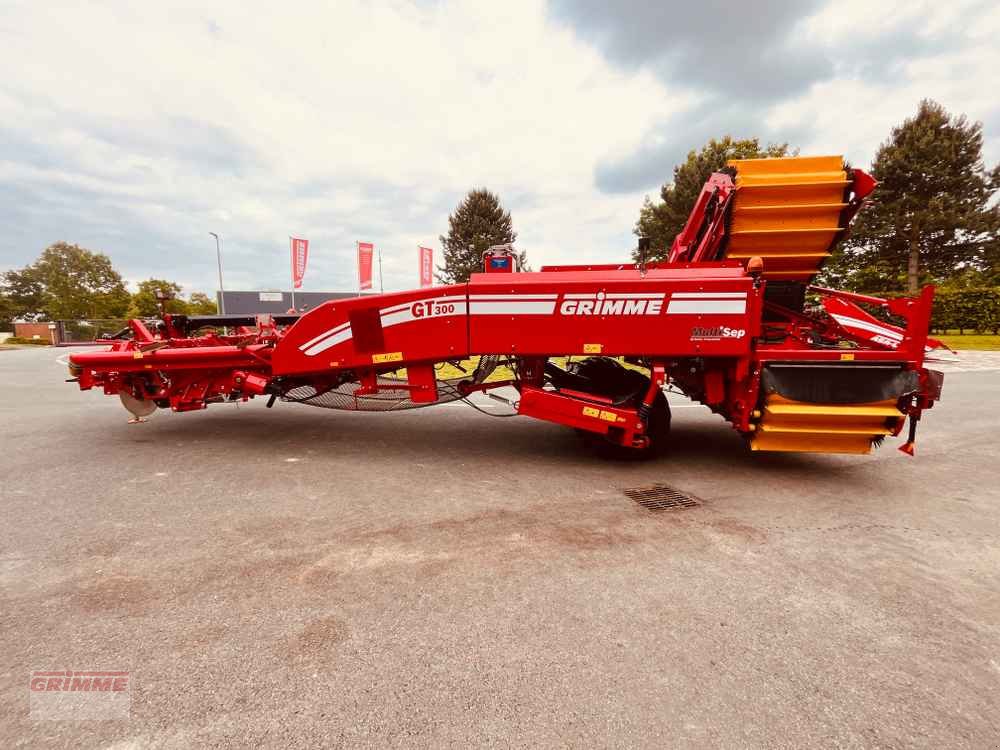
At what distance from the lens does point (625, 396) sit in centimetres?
418

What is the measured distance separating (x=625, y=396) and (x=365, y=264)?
27716mm

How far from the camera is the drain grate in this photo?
324 centimetres

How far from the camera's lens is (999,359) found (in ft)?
40.8

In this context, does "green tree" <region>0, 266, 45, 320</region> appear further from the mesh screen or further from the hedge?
the hedge

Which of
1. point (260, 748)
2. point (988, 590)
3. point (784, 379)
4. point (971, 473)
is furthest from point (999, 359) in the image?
point (260, 748)

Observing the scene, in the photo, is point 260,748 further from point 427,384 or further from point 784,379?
point 784,379

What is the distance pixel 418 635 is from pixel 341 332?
3.13 m

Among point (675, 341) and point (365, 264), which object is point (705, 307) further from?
point (365, 264)

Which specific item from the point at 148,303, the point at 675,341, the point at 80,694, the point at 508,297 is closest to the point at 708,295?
the point at 675,341

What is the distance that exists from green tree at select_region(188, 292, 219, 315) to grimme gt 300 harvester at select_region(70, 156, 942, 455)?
61.1m

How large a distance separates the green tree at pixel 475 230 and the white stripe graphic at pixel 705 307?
3539 centimetres

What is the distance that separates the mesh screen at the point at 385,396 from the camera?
4555 mm

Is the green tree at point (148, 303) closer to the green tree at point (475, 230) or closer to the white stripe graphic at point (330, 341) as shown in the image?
the green tree at point (475, 230)

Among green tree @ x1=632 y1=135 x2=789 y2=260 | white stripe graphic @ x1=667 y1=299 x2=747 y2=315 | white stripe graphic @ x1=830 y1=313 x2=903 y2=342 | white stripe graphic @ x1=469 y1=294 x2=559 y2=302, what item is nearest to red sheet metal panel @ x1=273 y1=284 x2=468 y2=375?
white stripe graphic @ x1=469 y1=294 x2=559 y2=302
